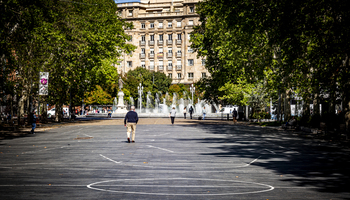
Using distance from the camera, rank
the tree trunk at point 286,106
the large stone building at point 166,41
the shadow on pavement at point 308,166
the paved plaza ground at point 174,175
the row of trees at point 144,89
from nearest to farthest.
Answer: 1. the paved plaza ground at point 174,175
2. the shadow on pavement at point 308,166
3. the tree trunk at point 286,106
4. the row of trees at point 144,89
5. the large stone building at point 166,41

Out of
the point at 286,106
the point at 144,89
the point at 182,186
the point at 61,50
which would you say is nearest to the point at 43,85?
the point at 61,50

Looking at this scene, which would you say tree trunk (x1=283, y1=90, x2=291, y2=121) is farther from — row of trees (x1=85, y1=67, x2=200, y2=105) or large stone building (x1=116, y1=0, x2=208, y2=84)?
large stone building (x1=116, y1=0, x2=208, y2=84)

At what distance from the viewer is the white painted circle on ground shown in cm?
866

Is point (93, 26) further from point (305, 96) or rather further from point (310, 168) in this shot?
point (310, 168)

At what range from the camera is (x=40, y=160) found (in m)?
14.3

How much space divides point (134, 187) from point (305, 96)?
90.8 feet

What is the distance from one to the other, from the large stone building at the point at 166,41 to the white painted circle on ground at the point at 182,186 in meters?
110

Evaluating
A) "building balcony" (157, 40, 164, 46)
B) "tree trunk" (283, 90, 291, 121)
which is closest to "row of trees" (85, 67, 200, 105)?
"building balcony" (157, 40, 164, 46)

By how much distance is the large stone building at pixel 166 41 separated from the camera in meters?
120

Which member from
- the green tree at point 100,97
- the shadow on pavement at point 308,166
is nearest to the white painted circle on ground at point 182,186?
the shadow on pavement at point 308,166

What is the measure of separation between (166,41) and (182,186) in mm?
114974

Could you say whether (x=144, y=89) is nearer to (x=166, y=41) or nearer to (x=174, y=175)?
(x=166, y=41)

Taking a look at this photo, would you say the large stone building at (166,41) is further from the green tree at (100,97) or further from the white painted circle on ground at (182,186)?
the white painted circle on ground at (182,186)

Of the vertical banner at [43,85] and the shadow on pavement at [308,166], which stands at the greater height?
the vertical banner at [43,85]
